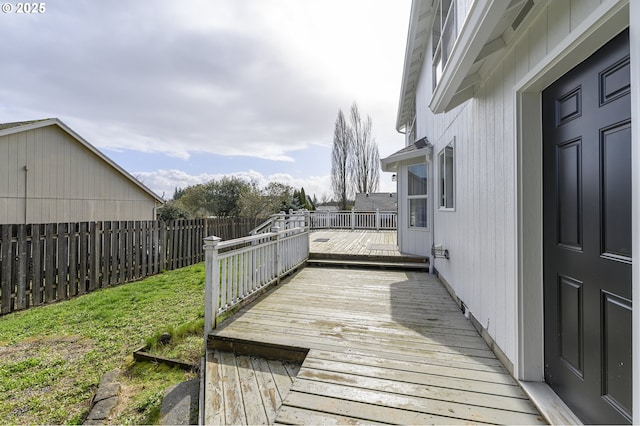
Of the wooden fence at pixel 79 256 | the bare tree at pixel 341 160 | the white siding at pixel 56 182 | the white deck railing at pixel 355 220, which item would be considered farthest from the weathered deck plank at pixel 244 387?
the bare tree at pixel 341 160

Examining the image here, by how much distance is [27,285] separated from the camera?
15.4 ft

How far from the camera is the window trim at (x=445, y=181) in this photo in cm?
421

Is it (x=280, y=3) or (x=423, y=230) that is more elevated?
(x=280, y=3)

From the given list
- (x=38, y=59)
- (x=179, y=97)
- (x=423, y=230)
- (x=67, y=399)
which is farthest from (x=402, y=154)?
(x=38, y=59)

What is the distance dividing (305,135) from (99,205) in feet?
40.7

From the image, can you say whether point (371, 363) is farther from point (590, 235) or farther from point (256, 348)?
point (590, 235)

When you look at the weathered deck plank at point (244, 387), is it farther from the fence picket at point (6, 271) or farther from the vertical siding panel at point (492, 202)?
the fence picket at point (6, 271)

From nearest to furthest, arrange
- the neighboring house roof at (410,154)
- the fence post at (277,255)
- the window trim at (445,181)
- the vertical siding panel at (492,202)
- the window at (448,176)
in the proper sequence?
1. the vertical siding panel at (492,202)
2. the window trim at (445,181)
3. the window at (448,176)
4. the fence post at (277,255)
5. the neighboring house roof at (410,154)

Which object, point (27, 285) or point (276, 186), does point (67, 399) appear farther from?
point (276, 186)

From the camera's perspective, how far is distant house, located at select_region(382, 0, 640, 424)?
52.0 inches

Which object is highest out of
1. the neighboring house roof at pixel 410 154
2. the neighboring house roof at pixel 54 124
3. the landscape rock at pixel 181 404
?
the neighboring house roof at pixel 54 124

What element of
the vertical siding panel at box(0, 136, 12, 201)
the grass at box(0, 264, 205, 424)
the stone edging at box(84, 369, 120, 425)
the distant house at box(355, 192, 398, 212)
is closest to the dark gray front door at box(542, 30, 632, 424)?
the grass at box(0, 264, 205, 424)

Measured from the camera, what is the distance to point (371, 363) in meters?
2.34

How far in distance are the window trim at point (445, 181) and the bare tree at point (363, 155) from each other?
70.7 feet
